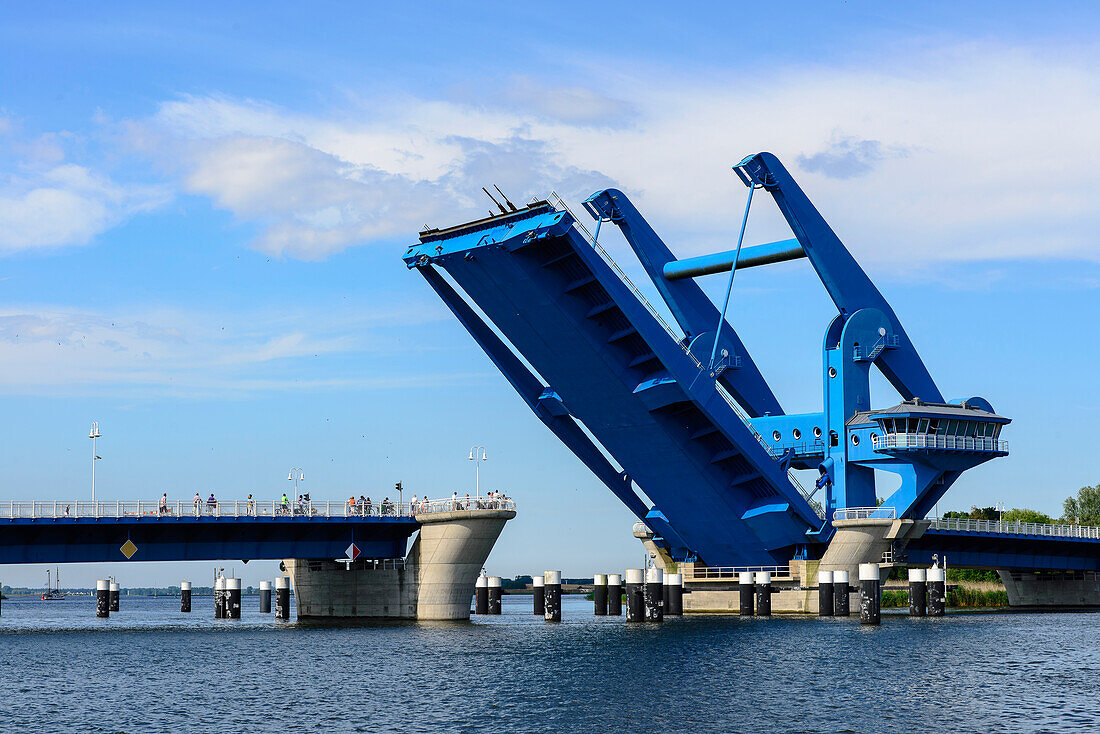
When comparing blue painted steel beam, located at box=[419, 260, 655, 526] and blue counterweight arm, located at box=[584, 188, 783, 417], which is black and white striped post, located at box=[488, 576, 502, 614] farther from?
blue counterweight arm, located at box=[584, 188, 783, 417]

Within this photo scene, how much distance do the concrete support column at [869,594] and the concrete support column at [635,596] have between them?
29.5ft

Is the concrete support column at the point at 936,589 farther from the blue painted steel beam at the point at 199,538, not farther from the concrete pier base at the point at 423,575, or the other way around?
the blue painted steel beam at the point at 199,538

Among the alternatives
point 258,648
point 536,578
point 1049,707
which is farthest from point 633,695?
point 536,578

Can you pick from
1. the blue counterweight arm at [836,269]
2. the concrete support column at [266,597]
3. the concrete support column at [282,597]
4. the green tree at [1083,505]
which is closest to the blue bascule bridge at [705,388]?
the blue counterweight arm at [836,269]

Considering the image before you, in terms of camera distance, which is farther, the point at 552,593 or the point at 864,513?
the point at 552,593

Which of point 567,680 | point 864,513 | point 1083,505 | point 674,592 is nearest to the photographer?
point 567,680

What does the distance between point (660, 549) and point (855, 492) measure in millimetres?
10337

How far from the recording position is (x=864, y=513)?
60.1 m

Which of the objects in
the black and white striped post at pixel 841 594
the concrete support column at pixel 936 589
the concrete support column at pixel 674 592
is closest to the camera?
the black and white striped post at pixel 841 594

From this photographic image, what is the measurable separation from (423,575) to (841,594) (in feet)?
57.7

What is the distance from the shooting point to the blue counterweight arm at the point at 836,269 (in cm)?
5459

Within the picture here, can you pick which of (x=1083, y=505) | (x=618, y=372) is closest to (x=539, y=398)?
(x=618, y=372)

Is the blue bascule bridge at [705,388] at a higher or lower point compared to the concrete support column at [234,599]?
higher

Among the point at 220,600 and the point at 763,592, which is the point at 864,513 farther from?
the point at 220,600
